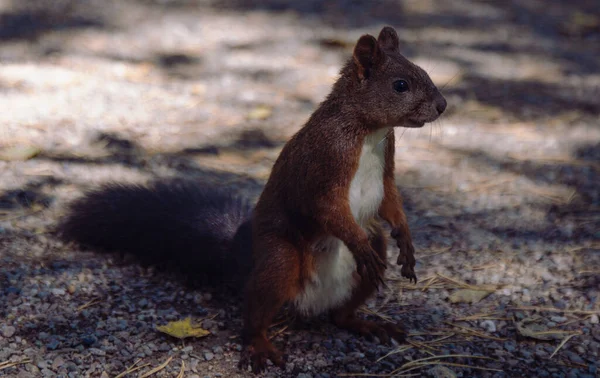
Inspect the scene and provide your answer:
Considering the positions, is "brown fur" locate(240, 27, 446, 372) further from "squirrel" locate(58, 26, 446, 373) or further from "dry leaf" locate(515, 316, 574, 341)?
"dry leaf" locate(515, 316, 574, 341)

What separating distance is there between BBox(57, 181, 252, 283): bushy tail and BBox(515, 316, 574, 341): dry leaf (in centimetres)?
87

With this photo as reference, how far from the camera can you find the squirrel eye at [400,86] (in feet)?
6.92

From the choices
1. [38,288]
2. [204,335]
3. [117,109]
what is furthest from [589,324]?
[117,109]

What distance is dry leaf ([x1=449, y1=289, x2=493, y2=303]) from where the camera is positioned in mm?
2529

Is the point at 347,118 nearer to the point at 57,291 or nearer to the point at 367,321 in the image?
the point at 367,321

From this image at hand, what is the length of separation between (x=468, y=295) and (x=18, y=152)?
6.59 ft

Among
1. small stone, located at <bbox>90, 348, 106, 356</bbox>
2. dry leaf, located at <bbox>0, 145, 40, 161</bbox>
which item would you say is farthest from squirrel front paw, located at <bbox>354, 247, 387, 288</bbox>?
dry leaf, located at <bbox>0, 145, 40, 161</bbox>

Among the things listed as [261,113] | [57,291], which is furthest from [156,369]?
[261,113]

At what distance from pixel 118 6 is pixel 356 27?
64.9 inches

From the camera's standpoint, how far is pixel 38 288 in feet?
7.86

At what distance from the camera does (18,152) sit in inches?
129

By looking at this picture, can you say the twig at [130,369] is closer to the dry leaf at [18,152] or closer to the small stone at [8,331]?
the small stone at [8,331]

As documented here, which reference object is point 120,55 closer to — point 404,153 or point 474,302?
point 404,153

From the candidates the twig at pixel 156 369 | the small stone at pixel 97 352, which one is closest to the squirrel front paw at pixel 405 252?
the twig at pixel 156 369
